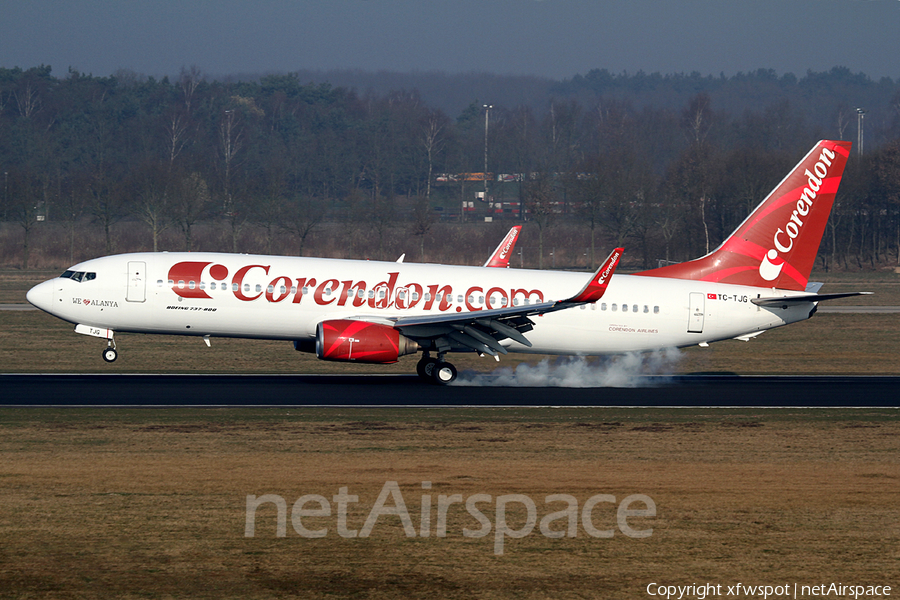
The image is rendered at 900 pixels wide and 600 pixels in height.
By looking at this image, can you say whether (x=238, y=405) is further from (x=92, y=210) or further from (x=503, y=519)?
(x=92, y=210)

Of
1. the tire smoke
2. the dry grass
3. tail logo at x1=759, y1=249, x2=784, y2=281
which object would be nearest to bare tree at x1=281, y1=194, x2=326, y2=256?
the tire smoke

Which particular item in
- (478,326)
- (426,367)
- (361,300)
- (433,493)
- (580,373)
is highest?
(361,300)

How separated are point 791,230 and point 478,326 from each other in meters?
11.8

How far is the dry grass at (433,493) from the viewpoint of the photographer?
1313 cm

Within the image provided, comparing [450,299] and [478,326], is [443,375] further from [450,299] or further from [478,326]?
[450,299]

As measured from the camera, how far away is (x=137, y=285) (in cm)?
3206

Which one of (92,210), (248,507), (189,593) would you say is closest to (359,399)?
(248,507)

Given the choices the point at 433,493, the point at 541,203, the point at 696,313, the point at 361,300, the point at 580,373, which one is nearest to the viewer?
the point at 433,493

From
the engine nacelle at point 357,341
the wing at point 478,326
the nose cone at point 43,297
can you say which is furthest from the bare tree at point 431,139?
the engine nacelle at point 357,341

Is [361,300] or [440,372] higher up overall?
[361,300]

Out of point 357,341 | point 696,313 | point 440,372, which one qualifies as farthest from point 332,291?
point 696,313

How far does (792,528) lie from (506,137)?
17680 cm

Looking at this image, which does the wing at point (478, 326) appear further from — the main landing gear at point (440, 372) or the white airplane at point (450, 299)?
the main landing gear at point (440, 372)

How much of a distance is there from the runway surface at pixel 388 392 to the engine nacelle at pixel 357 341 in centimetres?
115
